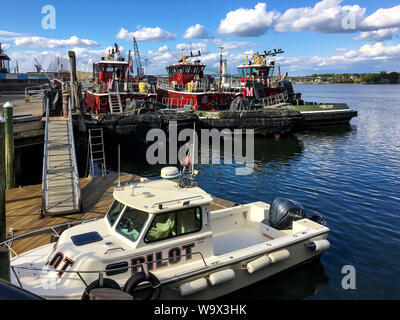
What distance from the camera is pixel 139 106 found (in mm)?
27125

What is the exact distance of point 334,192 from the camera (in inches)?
608

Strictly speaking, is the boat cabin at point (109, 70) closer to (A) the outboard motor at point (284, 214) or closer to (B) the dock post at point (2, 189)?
(B) the dock post at point (2, 189)

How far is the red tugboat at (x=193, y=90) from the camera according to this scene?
3441 cm

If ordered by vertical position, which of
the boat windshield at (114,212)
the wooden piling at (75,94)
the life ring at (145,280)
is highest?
the wooden piling at (75,94)

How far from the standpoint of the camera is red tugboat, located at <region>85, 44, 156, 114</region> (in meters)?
28.2

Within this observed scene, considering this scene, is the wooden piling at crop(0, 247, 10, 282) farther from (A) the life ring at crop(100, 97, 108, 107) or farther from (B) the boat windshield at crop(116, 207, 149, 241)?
(A) the life ring at crop(100, 97, 108, 107)

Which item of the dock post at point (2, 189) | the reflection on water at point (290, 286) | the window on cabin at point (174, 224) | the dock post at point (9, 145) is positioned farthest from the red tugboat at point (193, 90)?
the window on cabin at point (174, 224)

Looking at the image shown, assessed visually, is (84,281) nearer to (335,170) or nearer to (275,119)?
(335,170)

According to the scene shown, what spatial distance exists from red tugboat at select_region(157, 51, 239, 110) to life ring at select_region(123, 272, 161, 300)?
25.0 metres

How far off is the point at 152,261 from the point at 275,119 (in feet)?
79.2

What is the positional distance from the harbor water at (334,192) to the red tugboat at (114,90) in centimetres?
559

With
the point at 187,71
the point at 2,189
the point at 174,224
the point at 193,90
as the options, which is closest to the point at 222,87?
the point at 193,90

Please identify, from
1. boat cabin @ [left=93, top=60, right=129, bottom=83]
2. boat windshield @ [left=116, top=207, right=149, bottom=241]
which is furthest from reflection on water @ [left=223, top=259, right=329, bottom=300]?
boat cabin @ [left=93, top=60, right=129, bottom=83]
